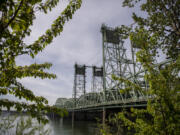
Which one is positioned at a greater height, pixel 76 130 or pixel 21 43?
A: pixel 21 43

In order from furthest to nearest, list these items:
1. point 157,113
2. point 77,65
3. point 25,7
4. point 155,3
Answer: point 77,65 < point 155,3 < point 157,113 < point 25,7

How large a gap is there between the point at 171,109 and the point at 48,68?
3117 millimetres

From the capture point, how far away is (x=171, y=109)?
294cm

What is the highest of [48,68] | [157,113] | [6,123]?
[48,68]

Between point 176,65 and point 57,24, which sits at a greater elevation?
point 57,24

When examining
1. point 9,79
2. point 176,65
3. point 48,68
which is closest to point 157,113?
point 176,65

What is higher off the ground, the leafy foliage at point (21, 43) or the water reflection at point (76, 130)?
the leafy foliage at point (21, 43)

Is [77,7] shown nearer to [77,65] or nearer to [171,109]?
[171,109]

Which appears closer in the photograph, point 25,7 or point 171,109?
point 25,7

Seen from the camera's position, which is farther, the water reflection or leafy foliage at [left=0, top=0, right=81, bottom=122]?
the water reflection

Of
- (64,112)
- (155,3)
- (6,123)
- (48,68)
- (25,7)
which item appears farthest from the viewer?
(155,3)

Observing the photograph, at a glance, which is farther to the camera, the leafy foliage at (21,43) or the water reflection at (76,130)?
the water reflection at (76,130)

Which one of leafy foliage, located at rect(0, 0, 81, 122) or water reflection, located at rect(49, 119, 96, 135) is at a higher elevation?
leafy foliage, located at rect(0, 0, 81, 122)

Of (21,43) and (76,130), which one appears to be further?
(76,130)
